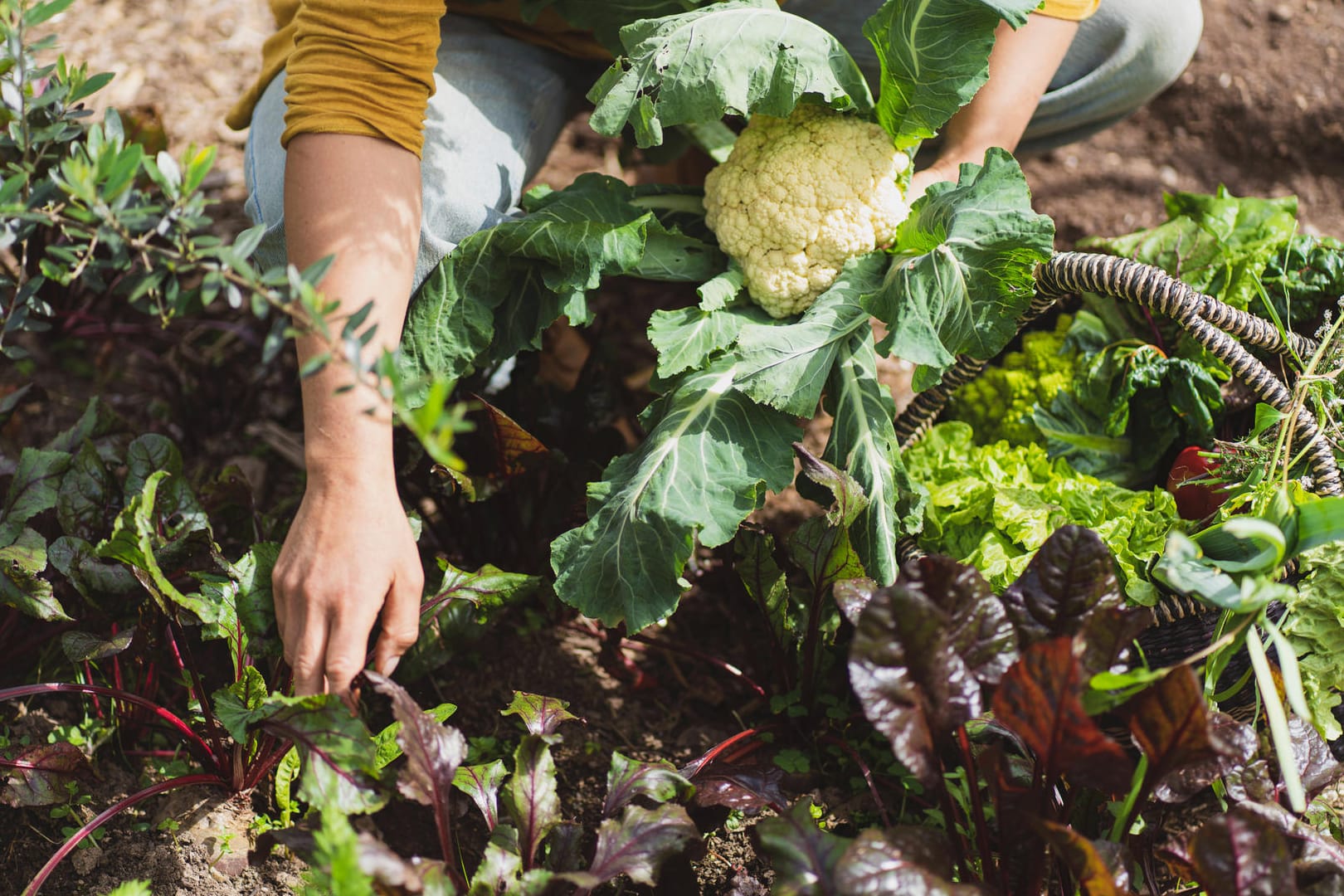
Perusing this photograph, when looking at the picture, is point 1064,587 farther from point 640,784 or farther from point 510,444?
point 510,444

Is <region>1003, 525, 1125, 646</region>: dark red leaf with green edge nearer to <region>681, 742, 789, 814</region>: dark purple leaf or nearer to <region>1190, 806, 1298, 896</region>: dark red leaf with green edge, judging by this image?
<region>1190, 806, 1298, 896</region>: dark red leaf with green edge

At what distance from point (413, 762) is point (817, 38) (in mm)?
1119

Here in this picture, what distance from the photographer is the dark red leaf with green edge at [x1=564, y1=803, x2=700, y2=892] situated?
42.1 inches

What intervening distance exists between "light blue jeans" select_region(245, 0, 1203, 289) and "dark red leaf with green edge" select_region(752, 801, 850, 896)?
0.98 metres

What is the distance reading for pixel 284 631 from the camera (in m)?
1.21

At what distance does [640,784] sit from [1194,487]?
962 mm

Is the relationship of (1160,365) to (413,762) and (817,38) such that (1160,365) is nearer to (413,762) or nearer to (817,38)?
(817,38)

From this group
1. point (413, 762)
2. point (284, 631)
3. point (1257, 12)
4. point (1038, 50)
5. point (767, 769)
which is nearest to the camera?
point (413, 762)

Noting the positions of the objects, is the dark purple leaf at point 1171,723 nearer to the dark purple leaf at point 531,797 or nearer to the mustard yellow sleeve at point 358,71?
the dark purple leaf at point 531,797

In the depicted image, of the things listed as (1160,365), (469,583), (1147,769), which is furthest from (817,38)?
(1147,769)

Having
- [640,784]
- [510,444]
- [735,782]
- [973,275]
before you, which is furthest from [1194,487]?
[510,444]

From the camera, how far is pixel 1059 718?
3.15ft

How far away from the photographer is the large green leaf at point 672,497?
1282mm

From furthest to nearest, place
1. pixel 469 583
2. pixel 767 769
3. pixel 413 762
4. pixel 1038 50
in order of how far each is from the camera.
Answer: pixel 1038 50, pixel 469 583, pixel 767 769, pixel 413 762
